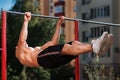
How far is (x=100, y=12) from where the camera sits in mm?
34906

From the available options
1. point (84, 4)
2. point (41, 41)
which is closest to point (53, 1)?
point (84, 4)

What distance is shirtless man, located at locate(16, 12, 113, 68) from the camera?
566cm

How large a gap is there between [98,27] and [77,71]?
28.8 m

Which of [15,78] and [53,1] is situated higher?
[53,1]

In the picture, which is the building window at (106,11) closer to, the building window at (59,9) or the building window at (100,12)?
the building window at (100,12)

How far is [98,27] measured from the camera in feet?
117

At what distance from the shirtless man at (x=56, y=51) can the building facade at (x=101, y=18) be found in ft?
85.7

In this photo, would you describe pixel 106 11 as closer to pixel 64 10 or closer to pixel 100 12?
pixel 100 12

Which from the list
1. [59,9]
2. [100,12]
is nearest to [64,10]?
[59,9]

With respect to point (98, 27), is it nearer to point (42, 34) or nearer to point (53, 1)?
point (42, 34)

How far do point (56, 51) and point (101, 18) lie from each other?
1143 inches

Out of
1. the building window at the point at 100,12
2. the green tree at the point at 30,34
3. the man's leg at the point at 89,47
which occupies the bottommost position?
the green tree at the point at 30,34

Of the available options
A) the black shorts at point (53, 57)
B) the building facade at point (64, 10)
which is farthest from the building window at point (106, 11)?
the black shorts at point (53, 57)

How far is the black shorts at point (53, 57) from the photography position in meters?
5.89
